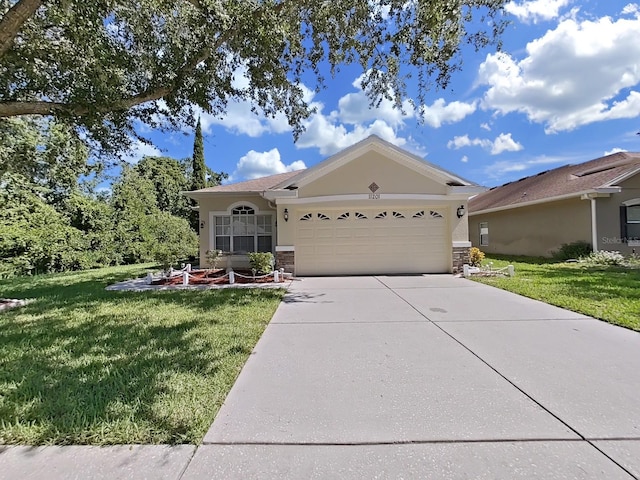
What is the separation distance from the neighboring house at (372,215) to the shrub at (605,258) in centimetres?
546

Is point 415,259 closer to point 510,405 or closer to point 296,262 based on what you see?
point 296,262

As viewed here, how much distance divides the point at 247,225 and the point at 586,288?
10717mm

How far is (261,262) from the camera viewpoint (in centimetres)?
1105

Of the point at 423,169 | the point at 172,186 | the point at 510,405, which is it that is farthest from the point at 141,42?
the point at 172,186

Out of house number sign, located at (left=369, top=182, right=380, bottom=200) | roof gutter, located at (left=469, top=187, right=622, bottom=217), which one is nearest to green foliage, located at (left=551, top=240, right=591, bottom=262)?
roof gutter, located at (left=469, top=187, right=622, bottom=217)

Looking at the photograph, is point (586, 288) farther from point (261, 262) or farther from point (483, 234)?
point (483, 234)

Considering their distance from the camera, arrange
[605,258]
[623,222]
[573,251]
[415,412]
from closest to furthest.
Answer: [415,412], [605,258], [623,222], [573,251]

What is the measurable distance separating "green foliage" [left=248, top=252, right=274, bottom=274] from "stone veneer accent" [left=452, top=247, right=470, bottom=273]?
6144 millimetres

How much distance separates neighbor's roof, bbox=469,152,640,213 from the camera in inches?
563

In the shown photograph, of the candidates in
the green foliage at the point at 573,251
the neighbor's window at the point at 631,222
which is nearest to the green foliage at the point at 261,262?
the green foliage at the point at 573,251

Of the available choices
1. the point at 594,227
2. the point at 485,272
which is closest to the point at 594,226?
the point at 594,227

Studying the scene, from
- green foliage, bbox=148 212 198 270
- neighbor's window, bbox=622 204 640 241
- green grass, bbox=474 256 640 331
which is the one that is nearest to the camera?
green grass, bbox=474 256 640 331

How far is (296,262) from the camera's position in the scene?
1194cm

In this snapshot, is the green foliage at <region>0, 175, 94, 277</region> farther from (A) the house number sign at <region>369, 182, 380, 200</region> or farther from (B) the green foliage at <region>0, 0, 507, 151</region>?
(A) the house number sign at <region>369, 182, 380, 200</region>
